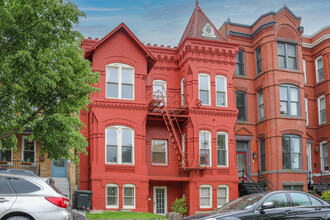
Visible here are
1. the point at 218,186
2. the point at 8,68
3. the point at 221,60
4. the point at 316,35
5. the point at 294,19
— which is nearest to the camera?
the point at 8,68

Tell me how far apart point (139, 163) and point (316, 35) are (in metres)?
16.6

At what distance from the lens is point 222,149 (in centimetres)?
2570

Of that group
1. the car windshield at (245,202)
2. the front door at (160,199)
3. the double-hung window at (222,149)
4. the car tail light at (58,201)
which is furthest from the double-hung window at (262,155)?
the car tail light at (58,201)

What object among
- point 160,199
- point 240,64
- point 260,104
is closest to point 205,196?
point 160,199

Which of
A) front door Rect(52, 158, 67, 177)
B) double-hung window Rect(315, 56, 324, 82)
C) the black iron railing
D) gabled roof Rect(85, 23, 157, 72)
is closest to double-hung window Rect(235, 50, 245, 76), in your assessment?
double-hung window Rect(315, 56, 324, 82)

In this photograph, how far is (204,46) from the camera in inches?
1030

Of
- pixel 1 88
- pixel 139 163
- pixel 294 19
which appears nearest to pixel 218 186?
pixel 139 163

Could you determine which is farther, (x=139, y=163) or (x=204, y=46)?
(x=204, y=46)

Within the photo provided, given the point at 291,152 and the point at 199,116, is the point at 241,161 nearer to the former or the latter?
the point at 291,152

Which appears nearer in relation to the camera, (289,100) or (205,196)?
(205,196)

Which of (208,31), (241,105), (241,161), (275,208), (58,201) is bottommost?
(275,208)

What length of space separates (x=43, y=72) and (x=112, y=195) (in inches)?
396

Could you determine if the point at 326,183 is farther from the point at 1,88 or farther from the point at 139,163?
the point at 1,88

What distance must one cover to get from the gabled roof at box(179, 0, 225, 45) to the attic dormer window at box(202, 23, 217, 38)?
138 mm
